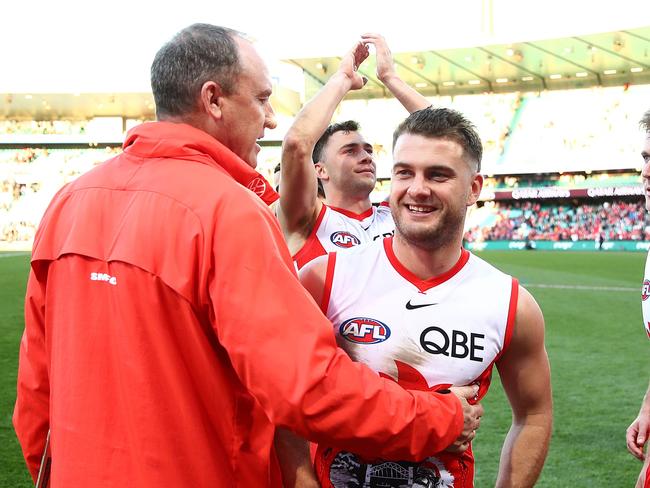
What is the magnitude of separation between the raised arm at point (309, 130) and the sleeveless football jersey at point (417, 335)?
79 centimetres

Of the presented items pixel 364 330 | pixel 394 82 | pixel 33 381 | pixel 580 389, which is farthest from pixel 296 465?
pixel 580 389

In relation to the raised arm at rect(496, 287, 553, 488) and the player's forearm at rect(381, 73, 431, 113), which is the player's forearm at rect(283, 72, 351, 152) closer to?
the player's forearm at rect(381, 73, 431, 113)

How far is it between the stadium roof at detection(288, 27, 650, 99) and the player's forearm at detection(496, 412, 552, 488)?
41.9 meters

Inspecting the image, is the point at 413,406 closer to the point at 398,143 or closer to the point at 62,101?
the point at 398,143

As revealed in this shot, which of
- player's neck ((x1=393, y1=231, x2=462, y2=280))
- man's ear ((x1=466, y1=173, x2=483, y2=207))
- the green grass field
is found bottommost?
the green grass field

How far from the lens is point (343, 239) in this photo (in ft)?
15.3

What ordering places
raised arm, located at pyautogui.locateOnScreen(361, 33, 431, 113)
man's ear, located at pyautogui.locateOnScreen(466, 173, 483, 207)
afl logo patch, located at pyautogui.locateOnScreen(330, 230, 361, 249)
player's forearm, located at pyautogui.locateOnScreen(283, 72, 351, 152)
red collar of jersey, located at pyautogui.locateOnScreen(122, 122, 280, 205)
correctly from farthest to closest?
afl logo patch, located at pyautogui.locateOnScreen(330, 230, 361, 249), raised arm, located at pyautogui.locateOnScreen(361, 33, 431, 113), player's forearm, located at pyautogui.locateOnScreen(283, 72, 351, 152), man's ear, located at pyautogui.locateOnScreen(466, 173, 483, 207), red collar of jersey, located at pyautogui.locateOnScreen(122, 122, 280, 205)

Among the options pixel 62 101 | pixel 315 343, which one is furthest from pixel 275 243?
pixel 62 101

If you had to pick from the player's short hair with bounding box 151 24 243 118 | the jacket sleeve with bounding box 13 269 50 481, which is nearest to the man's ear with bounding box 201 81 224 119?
the player's short hair with bounding box 151 24 243 118

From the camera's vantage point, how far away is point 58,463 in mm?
1887

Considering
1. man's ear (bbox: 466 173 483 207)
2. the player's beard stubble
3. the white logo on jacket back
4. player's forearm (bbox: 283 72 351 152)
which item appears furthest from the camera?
player's forearm (bbox: 283 72 351 152)

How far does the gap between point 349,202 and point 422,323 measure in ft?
8.48

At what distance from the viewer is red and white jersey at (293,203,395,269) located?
4.48 metres

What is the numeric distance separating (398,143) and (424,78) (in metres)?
50.8
